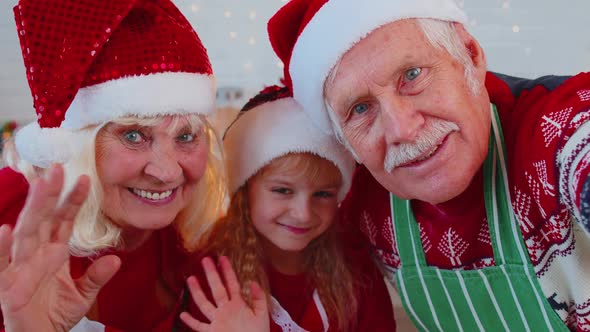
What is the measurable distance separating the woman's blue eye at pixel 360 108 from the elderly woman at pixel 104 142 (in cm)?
36

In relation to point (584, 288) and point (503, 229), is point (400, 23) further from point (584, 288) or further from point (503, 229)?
point (584, 288)

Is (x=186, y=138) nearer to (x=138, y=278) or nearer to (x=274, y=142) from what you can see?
(x=274, y=142)

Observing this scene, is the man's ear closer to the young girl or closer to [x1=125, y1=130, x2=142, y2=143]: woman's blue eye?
the young girl

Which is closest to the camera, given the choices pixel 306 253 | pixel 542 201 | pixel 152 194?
pixel 542 201

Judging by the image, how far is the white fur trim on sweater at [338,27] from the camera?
46.3 inches

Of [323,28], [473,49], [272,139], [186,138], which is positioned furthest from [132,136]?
[473,49]

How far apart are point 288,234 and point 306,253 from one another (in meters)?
0.16

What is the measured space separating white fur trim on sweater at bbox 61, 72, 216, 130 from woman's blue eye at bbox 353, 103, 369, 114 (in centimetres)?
37

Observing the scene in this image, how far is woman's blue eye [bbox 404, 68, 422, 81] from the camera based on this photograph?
116 centimetres

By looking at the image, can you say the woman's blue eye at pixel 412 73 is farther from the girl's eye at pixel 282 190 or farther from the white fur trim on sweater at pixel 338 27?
the girl's eye at pixel 282 190

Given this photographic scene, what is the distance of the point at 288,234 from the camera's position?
1534 millimetres

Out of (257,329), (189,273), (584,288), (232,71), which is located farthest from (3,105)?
(584,288)

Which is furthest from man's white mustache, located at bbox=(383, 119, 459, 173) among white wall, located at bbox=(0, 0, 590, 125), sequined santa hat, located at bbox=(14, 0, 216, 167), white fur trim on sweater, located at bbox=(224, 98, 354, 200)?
white wall, located at bbox=(0, 0, 590, 125)

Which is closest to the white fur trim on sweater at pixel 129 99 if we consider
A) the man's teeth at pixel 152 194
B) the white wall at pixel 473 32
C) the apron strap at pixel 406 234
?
the man's teeth at pixel 152 194
